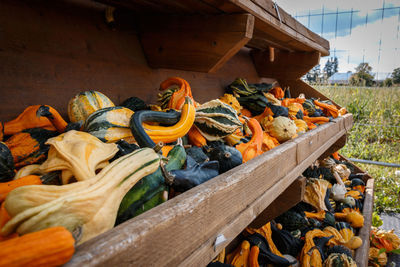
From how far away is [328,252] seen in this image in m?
1.63

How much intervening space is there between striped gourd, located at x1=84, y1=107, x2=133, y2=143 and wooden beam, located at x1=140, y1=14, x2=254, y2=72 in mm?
528

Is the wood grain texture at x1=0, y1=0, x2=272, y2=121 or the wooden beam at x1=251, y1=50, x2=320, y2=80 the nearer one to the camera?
the wood grain texture at x1=0, y1=0, x2=272, y2=121

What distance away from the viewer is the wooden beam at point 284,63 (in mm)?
2246

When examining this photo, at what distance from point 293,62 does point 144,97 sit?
1.67m

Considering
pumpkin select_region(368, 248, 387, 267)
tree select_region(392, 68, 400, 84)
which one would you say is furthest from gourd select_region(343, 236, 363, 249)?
tree select_region(392, 68, 400, 84)

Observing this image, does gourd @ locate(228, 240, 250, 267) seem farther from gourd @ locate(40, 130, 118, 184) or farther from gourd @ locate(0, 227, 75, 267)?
gourd @ locate(0, 227, 75, 267)

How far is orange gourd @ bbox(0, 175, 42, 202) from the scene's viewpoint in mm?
436

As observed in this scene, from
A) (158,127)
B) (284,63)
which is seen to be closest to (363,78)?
(284,63)

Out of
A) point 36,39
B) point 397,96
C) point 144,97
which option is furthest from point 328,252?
point 397,96

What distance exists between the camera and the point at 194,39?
1.09m

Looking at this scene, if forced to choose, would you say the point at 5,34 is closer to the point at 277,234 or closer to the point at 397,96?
the point at 277,234

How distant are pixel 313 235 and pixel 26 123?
1767 mm

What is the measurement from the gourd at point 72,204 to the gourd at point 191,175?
0.45ft

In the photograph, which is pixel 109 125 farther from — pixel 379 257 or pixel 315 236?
pixel 379 257
